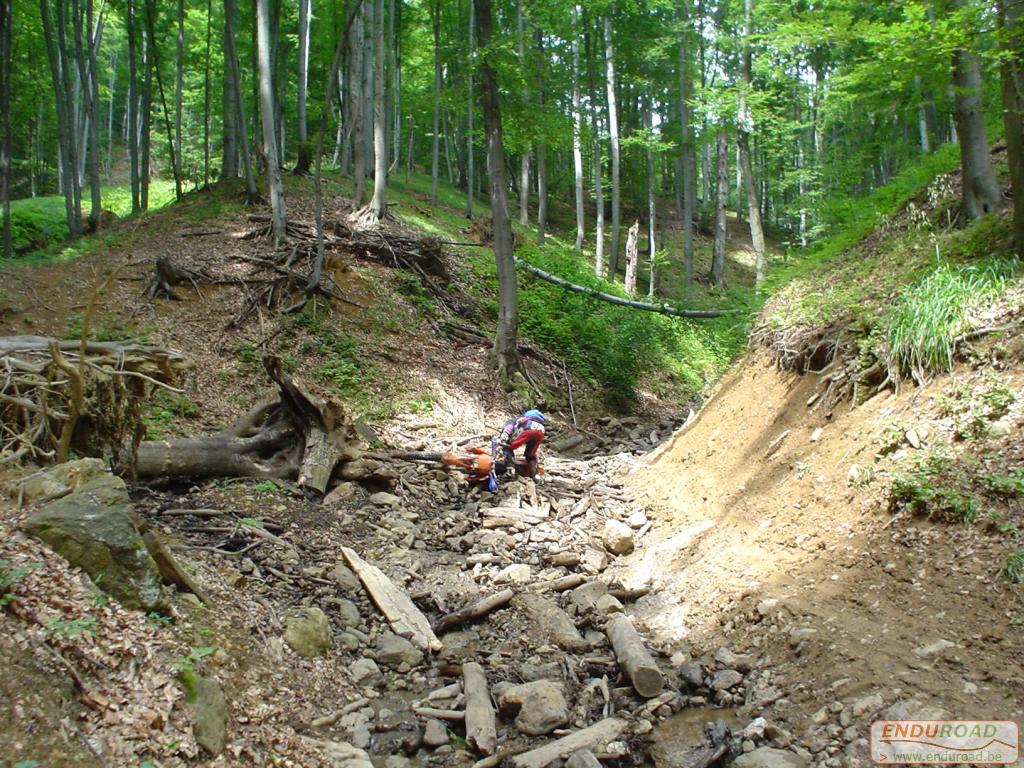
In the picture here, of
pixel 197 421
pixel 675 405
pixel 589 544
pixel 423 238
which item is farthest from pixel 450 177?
pixel 589 544

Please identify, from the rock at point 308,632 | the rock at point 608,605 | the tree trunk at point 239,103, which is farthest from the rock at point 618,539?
the tree trunk at point 239,103

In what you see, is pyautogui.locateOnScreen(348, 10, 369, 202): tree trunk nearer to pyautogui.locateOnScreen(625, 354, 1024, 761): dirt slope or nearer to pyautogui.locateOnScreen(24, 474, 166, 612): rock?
pyautogui.locateOnScreen(625, 354, 1024, 761): dirt slope

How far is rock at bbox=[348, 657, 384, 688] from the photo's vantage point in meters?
4.86

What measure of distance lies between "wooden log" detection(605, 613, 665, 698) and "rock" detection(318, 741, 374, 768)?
1872 mm

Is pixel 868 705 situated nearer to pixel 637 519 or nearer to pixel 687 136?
pixel 637 519

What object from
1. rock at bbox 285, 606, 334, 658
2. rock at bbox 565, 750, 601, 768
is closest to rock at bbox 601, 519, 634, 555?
rock at bbox 285, 606, 334, 658

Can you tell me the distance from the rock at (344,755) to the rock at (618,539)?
384 cm

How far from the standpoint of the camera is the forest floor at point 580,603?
3.38 m

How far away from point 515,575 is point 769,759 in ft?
10.9

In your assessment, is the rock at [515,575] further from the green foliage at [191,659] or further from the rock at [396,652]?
the green foliage at [191,659]

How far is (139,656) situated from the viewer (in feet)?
11.1

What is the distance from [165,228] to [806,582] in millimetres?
15980

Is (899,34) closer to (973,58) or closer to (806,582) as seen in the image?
(973,58)

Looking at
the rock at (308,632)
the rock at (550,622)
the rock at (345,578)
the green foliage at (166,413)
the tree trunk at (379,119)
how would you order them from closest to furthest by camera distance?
1. the rock at (308,632)
2. the rock at (550,622)
3. the rock at (345,578)
4. the green foliage at (166,413)
5. the tree trunk at (379,119)
